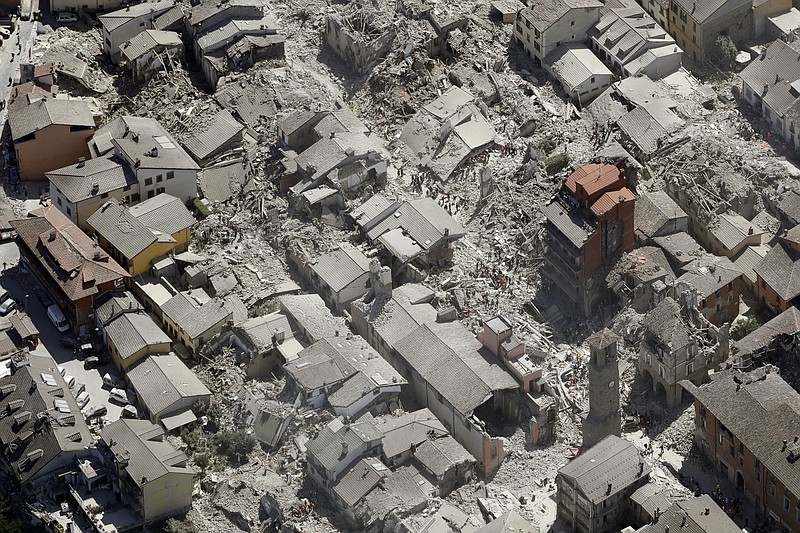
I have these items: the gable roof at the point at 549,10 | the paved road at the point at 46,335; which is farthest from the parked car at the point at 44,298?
the gable roof at the point at 549,10

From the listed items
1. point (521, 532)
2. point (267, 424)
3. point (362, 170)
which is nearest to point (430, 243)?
point (362, 170)

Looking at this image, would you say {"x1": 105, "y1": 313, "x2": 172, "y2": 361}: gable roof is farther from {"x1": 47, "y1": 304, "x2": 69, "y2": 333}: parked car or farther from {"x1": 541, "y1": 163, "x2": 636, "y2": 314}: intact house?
{"x1": 541, "y1": 163, "x2": 636, "y2": 314}: intact house

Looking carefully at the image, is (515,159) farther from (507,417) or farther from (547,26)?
(507,417)

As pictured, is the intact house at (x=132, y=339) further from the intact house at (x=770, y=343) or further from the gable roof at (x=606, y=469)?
the intact house at (x=770, y=343)

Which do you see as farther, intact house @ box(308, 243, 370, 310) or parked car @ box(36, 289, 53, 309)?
parked car @ box(36, 289, 53, 309)

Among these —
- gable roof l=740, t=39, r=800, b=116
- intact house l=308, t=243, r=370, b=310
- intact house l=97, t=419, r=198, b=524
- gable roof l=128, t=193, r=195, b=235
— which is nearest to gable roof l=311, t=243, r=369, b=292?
intact house l=308, t=243, r=370, b=310

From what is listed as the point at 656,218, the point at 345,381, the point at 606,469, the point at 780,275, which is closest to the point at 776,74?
the point at 656,218
